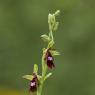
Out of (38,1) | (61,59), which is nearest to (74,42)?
(61,59)

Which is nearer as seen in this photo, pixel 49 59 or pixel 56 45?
pixel 49 59

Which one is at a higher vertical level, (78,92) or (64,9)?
(64,9)

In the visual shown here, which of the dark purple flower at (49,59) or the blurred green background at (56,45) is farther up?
the blurred green background at (56,45)

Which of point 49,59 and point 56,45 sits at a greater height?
point 56,45

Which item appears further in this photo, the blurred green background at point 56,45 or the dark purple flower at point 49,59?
the blurred green background at point 56,45

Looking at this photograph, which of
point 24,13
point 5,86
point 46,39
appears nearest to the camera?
point 46,39

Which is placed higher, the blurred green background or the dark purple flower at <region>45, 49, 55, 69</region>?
the blurred green background

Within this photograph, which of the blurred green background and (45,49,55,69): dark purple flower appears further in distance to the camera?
the blurred green background

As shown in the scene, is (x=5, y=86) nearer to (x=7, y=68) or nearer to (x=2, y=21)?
(x=7, y=68)
